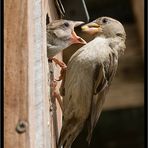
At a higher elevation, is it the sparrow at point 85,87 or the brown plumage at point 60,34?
the brown plumage at point 60,34

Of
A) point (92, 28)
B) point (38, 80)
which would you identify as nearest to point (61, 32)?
point (92, 28)

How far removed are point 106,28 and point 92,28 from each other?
8cm

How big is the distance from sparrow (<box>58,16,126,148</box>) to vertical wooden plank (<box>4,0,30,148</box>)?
925 mm

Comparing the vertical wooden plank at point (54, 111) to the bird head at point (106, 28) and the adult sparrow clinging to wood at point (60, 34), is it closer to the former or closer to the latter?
the adult sparrow clinging to wood at point (60, 34)

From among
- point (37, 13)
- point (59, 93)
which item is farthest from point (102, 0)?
point (37, 13)

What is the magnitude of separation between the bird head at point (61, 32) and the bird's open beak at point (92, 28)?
13 cm

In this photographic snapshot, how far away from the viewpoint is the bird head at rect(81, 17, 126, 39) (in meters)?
5.03

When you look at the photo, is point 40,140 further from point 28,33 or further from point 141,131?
point 141,131

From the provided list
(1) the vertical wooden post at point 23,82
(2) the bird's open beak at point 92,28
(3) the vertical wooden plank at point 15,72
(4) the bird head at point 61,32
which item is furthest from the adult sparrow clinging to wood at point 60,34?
(3) the vertical wooden plank at point 15,72

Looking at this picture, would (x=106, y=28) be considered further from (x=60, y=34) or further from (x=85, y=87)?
(x=85, y=87)

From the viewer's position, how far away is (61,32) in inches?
190

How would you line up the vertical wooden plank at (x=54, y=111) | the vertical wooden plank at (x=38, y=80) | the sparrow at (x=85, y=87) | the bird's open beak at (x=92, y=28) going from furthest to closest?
the bird's open beak at (x=92, y=28) < the sparrow at (x=85, y=87) < the vertical wooden plank at (x=54, y=111) < the vertical wooden plank at (x=38, y=80)

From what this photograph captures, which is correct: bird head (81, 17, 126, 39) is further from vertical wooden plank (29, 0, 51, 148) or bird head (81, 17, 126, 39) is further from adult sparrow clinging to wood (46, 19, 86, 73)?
vertical wooden plank (29, 0, 51, 148)

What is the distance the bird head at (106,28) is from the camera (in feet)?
16.5
